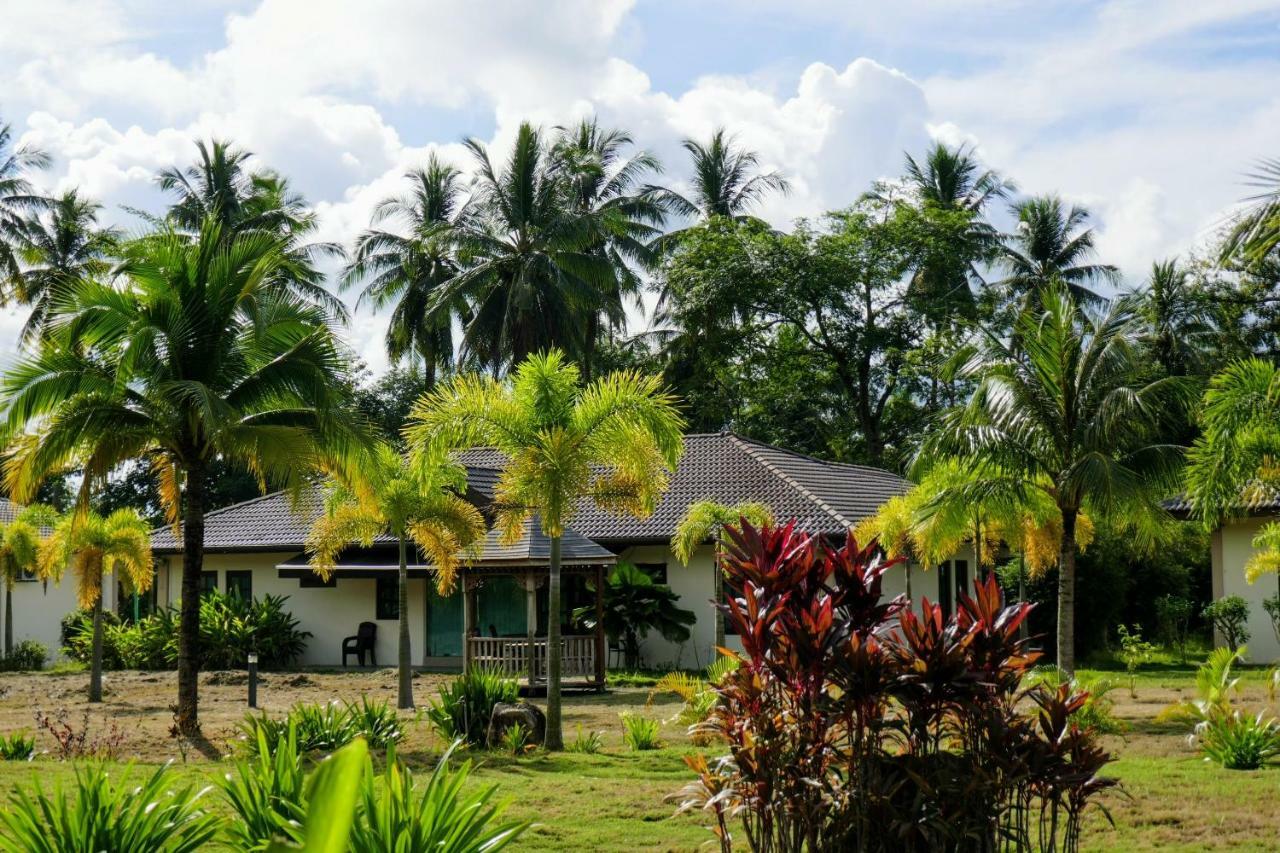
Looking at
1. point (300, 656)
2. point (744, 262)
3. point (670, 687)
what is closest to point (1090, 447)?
point (670, 687)

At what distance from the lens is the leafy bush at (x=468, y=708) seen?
14.9 metres

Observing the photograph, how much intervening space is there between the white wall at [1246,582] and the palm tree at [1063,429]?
11.0 m

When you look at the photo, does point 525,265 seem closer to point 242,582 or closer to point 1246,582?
point 242,582

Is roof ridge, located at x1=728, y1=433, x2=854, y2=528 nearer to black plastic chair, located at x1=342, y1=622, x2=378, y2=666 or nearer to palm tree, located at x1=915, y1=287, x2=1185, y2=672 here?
palm tree, located at x1=915, y1=287, x2=1185, y2=672

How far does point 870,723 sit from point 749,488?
2374 cm

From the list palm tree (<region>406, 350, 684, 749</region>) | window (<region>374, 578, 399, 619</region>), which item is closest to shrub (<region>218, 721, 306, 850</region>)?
palm tree (<region>406, 350, 684, 749</region>)

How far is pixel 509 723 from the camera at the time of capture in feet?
48.3

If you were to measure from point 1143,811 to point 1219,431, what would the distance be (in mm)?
4656

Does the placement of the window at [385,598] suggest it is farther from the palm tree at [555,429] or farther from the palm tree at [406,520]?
the palm tree at [555,429]

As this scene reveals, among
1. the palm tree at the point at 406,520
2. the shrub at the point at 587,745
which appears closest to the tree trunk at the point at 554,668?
the shrub at the point at 587,745

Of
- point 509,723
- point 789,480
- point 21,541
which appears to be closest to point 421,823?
point 509,723

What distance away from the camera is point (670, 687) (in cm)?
1305

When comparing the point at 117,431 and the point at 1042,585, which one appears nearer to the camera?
the point at 117,431

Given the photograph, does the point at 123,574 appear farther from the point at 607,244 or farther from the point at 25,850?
the point at 607,244
